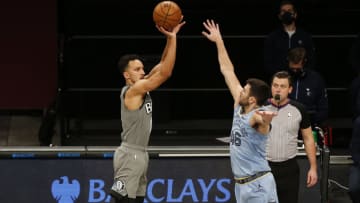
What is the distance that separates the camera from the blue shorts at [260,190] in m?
9.16

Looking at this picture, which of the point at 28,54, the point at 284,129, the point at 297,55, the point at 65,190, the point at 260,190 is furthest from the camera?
the point at 28,54

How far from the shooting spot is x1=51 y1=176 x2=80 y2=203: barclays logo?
35.2 feet

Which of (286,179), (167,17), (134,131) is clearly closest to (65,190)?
(134,131)

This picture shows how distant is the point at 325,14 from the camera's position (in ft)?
47.4

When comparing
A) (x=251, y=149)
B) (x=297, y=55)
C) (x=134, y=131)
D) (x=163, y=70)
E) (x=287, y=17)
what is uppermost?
(x=287, y=17)

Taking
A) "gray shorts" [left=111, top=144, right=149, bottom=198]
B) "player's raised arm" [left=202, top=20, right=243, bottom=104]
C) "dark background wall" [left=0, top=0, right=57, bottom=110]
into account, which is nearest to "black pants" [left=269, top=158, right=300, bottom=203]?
"player's raised arm" [left=202, top=20, right=243, bottom=104]

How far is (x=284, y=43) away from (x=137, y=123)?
3008 millimetres

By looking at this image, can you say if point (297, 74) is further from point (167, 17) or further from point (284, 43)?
point (167, 17)

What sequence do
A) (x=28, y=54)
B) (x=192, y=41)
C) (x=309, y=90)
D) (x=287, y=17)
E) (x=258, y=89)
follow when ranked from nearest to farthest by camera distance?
(x=258, y=89), (x=309, y=90), (x=287, y=17), (x=192, y=41), (x=28, y=54)

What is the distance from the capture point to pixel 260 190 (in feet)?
30.1

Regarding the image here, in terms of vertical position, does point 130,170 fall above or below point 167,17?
below

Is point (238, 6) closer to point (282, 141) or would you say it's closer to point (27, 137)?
point (27, 137)

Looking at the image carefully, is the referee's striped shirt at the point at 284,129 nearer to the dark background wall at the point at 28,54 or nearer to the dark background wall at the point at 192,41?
the dark background wall at the point at 192,41

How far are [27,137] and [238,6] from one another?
374 centimetres
